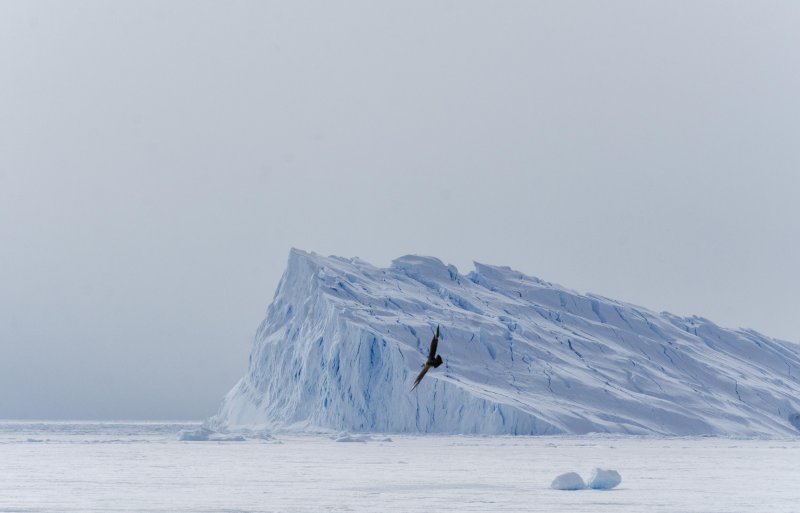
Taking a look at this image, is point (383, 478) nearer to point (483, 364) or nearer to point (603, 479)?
point (603, 479)

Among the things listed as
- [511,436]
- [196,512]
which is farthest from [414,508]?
[511,436]

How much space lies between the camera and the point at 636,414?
148 ft

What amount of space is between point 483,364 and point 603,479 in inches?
1120

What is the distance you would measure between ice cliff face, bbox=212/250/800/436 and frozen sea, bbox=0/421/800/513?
7.99 m

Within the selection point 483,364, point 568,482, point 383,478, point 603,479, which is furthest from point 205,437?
point 603,479

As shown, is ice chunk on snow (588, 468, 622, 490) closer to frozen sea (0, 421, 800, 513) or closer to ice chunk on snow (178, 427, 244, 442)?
frozen sea (0, 421, 800, 513)

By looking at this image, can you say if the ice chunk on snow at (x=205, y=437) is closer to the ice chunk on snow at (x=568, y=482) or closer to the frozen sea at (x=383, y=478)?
the frozen sea at (x=383, y=478)

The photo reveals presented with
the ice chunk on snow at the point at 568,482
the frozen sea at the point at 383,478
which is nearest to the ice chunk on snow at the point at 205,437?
the frozen sea at the point at 383,478

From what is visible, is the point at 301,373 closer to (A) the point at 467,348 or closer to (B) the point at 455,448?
(A) the point at 467,348

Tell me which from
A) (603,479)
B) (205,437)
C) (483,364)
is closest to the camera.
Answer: (603,479)

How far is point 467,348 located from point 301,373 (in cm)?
791

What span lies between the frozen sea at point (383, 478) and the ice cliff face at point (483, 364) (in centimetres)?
799

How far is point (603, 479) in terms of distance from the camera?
54.9ft

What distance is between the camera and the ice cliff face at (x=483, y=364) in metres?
39.9
